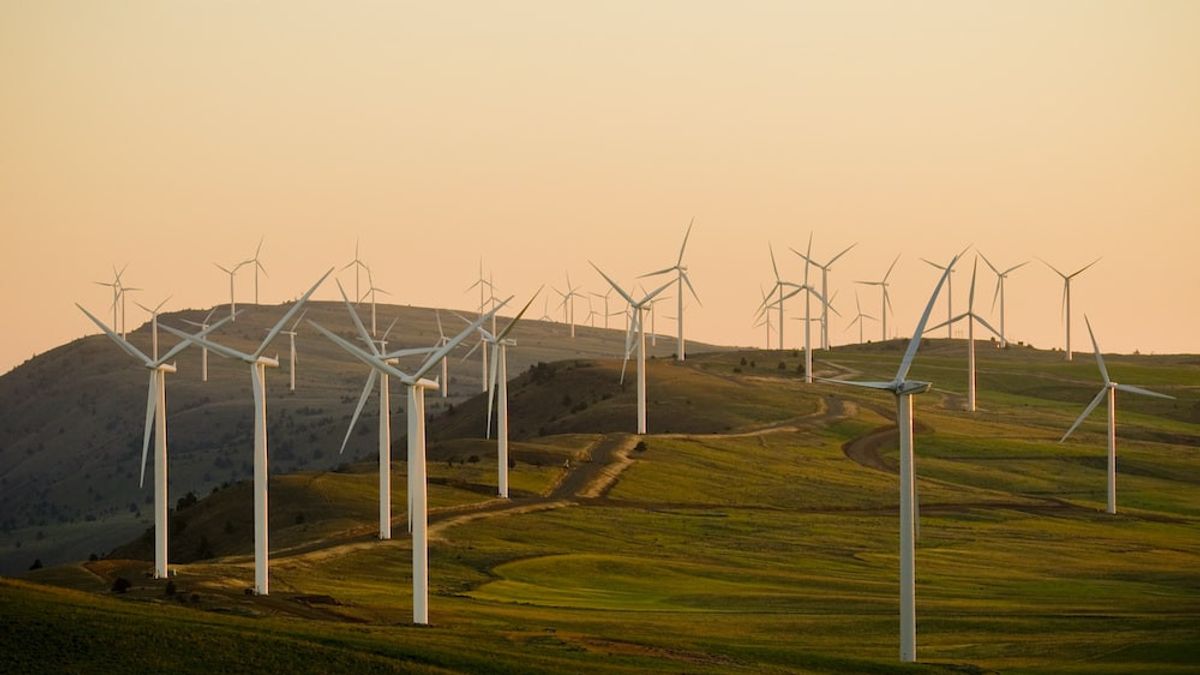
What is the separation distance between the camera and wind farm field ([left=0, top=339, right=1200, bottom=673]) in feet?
229

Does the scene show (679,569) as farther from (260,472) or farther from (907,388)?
(907,388)

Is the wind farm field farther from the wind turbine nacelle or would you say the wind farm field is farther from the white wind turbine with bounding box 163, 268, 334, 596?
the wind turbine nacelle

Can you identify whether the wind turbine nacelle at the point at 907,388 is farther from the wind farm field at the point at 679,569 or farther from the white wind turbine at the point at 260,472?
the white wind turbine at the point at 260,472

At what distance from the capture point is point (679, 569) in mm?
114875

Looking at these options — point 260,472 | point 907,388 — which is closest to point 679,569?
point 260,472

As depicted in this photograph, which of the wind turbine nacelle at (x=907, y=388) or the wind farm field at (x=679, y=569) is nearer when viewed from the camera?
the wind farm field at (x=679, y=569)

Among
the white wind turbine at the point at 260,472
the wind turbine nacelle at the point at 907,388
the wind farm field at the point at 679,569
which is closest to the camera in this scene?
the wind farm field at the point at 679,569

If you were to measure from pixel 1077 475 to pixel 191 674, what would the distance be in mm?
132432

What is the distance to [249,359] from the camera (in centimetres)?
9475

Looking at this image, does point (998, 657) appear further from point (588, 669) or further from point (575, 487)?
point (575, 487)

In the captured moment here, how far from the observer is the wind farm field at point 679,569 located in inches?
2751

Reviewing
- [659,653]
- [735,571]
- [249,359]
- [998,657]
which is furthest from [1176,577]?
[249,359]

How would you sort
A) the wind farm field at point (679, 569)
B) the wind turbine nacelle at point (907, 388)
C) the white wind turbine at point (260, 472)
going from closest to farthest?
the wind farm field at point (679, 569)
the wind turbine nacelle at point (907, 388)
the white wind turbine at point (260, 472)

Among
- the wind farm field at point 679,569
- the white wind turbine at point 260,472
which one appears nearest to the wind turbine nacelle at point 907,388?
the wind farm field at point 679,569
